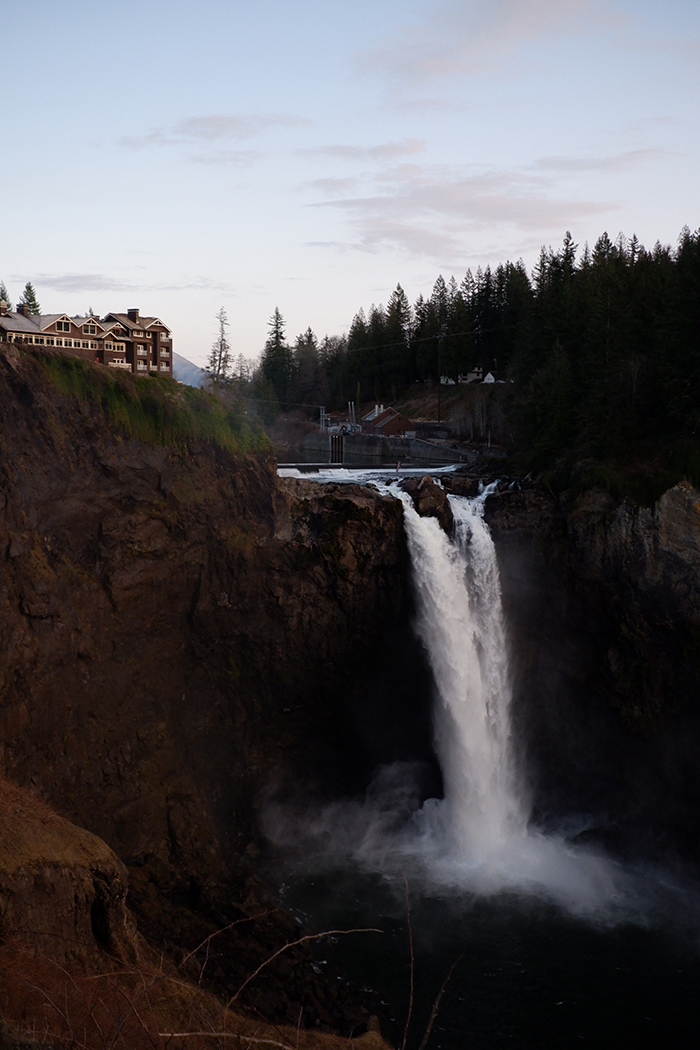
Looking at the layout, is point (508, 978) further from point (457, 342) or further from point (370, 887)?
point (457, 342)

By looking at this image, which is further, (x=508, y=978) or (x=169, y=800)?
(x=169, y=800)

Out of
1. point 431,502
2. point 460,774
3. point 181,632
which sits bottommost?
point 460,774

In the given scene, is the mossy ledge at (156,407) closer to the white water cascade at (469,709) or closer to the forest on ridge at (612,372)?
the forest on ridge at (612,372)

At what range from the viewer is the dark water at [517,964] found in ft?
67.3

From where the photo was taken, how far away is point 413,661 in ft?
103

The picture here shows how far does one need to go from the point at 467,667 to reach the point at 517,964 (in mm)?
11085

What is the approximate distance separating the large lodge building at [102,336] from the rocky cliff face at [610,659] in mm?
16753

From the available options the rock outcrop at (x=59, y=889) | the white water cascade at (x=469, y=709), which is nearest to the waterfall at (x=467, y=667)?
the white water cascade at (x=469, y=709)

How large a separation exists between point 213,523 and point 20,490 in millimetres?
7270

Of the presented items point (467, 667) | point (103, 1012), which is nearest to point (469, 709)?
point (467, 667)

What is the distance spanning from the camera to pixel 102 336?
30562 millimetres

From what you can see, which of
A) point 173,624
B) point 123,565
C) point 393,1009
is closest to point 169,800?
point 173,624

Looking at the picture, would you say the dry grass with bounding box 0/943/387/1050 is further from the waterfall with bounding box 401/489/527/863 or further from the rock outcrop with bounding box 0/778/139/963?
the waterfall with bounding box 401/489/527/863

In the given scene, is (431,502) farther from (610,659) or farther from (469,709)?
(610,659)
